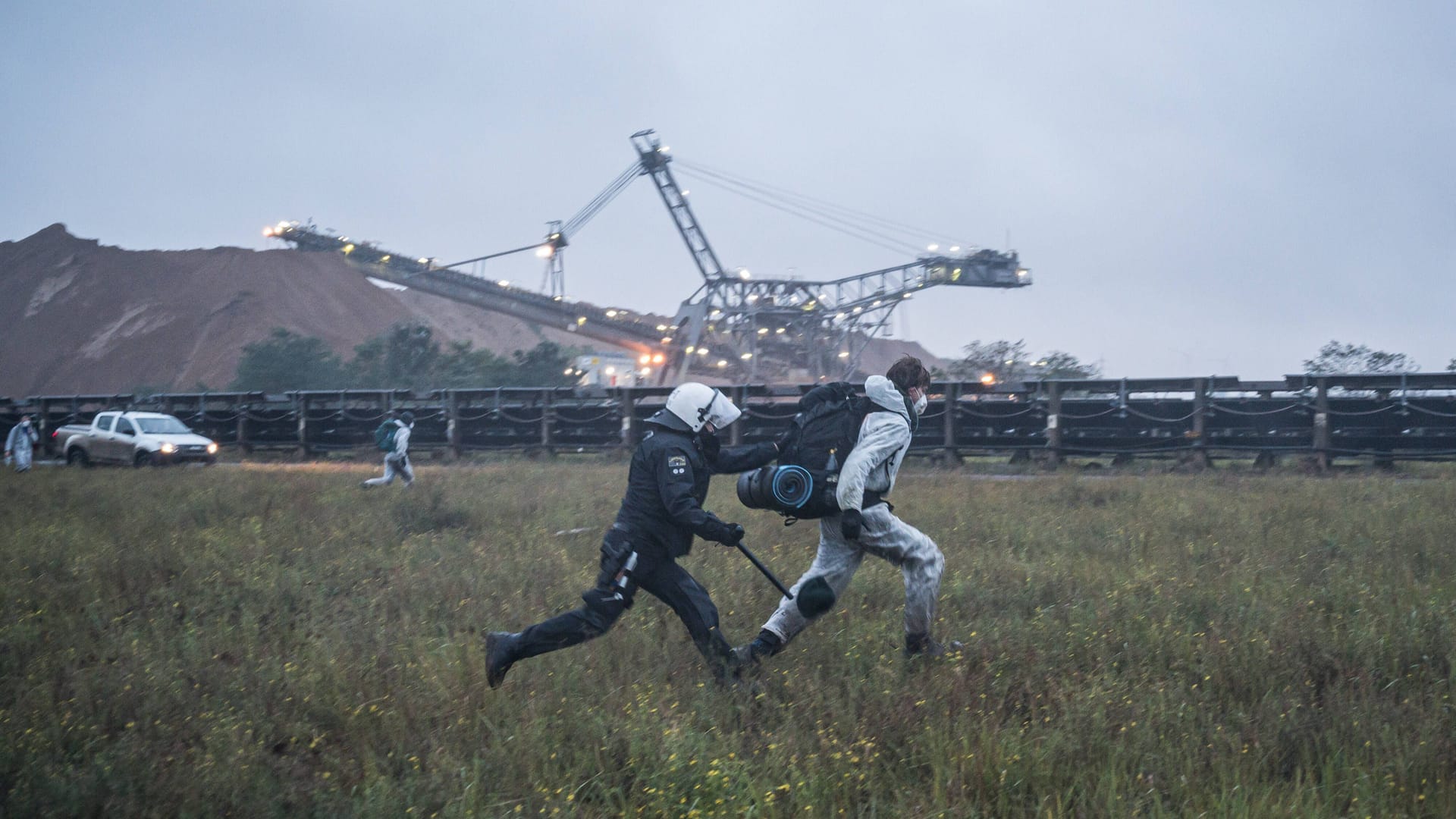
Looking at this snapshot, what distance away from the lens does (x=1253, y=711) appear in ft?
15.6

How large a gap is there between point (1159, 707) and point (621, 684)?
9.16 ft

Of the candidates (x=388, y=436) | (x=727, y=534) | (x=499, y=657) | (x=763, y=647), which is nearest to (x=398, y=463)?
(x=388, y=436)

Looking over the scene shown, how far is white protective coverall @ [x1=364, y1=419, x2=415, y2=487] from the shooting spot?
55.3 ft

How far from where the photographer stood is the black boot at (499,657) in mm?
5551

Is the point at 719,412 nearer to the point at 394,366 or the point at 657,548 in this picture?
→ the point at 657,548

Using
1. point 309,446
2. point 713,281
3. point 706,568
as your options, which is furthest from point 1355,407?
point 713,281

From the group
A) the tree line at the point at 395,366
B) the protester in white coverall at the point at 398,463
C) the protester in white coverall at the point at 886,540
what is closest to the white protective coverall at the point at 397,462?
the protester in white coverall at the point at 398,463

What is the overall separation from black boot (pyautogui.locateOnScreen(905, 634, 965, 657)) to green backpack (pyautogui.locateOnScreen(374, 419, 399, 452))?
504 inches

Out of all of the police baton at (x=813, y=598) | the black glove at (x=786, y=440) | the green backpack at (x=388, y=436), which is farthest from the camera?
the green backpack at (x=388, y=436)

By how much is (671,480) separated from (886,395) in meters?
1.36

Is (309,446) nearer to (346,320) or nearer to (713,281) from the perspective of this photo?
(713,281)

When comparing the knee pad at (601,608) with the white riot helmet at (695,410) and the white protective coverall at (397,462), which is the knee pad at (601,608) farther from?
the white protective coverall at (397,462)

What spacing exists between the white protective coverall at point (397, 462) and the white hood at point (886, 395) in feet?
41.0

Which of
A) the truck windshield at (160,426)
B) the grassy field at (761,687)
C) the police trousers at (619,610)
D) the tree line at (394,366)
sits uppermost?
the tree line at (394,366)
